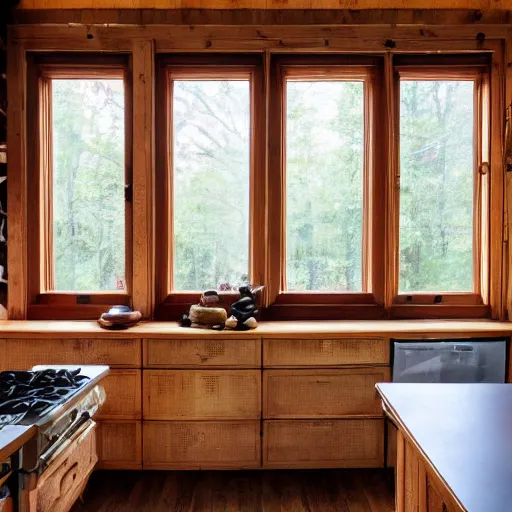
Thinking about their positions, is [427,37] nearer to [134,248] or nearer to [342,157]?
[342,157]

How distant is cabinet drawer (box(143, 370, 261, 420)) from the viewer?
2.48 m

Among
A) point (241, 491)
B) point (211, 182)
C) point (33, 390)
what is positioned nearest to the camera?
point (33, 390)

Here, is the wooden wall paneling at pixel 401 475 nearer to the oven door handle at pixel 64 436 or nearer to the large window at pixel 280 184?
the oven door handle at pixel 64 436

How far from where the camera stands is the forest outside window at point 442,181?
2957 millimetres

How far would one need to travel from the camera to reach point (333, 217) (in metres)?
2.97

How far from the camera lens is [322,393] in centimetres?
252

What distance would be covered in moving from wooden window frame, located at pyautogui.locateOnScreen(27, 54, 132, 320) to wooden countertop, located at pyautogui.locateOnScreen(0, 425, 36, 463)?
1.67m

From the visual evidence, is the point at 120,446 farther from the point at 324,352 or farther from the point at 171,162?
the point at 171,162

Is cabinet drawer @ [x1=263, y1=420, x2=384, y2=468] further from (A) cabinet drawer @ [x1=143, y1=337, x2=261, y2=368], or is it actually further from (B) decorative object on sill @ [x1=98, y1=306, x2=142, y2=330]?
(B) decorative object on sill @ [x1=98, y1=306, x2=142, y2=330]

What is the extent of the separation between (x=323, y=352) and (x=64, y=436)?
1.48m

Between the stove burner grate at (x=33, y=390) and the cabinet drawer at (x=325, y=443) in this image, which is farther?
the cabinet drawer at (x=325, y=443)

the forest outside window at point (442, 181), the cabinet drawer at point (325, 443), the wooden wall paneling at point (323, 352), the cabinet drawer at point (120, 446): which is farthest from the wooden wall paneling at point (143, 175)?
the forest outside window at point (442, 181)

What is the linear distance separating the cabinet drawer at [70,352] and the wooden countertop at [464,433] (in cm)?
151

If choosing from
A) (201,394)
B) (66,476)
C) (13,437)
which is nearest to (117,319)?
(201,394)
